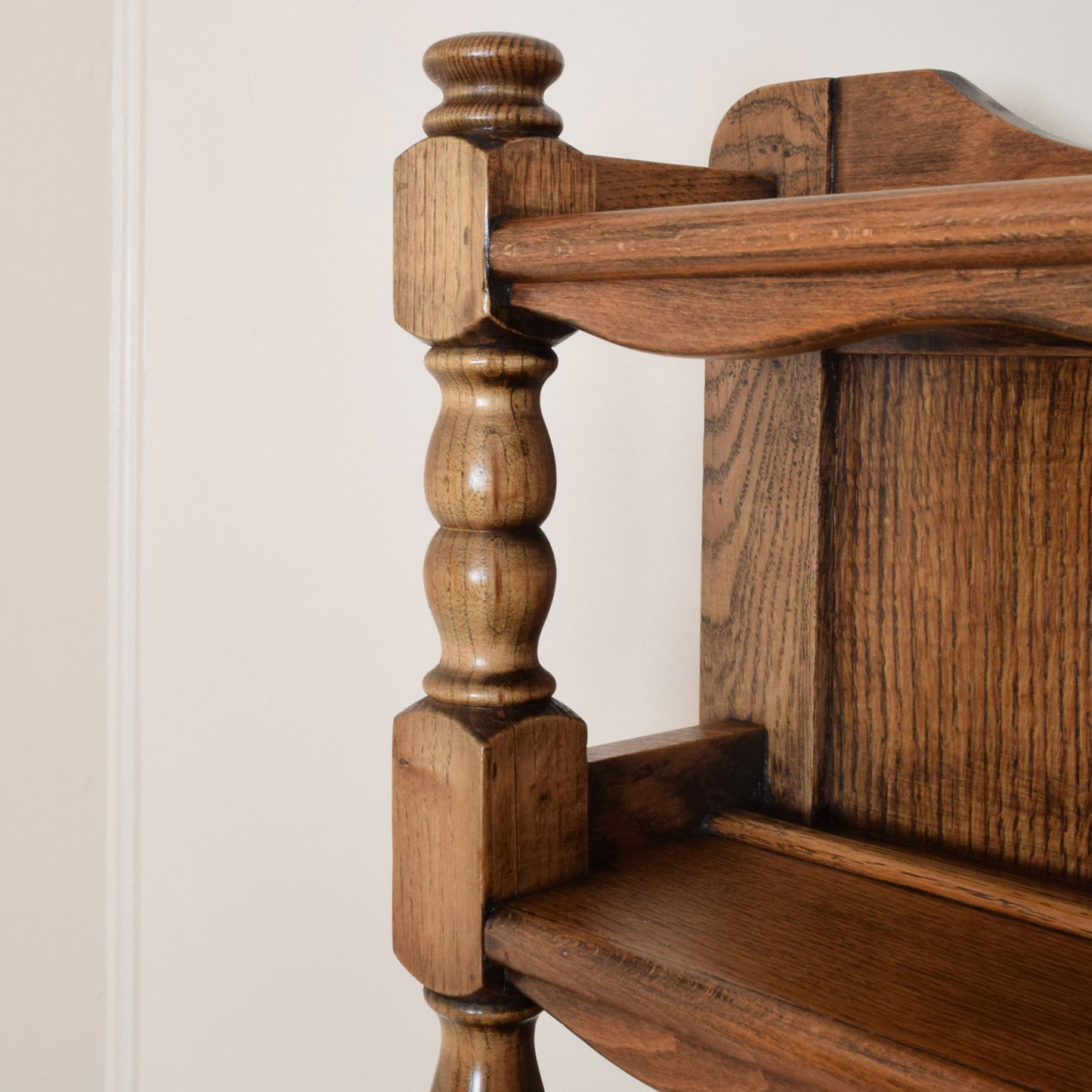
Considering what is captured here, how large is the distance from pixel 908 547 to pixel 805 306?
273mm

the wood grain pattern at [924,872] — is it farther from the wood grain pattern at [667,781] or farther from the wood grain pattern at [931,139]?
the wood grain pattern at [931,139]

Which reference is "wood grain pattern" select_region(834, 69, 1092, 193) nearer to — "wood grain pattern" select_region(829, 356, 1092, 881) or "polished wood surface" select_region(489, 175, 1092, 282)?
"wood grain pattern" select_region(829, 356, 1092, 881)

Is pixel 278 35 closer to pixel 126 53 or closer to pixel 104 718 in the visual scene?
pixel 126 53

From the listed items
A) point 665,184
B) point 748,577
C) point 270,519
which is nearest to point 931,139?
point 665,184

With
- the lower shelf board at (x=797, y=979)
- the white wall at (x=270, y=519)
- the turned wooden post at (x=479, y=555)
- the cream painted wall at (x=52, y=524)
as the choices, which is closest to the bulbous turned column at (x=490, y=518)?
the turned wooden post at (x=479, y=555)

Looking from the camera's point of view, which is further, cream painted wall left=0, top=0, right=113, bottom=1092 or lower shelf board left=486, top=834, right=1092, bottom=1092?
cream painted wall left=0, top=0, right=113, bottom=1092

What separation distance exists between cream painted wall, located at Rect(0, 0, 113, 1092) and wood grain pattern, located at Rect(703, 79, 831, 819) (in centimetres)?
83

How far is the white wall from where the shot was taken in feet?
3.22

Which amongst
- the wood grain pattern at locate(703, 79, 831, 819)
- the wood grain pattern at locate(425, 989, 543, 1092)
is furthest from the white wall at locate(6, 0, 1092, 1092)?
the wood grain pattern at locate(425, 989, 543, 1092)

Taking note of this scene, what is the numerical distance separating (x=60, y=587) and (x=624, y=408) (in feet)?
2.36

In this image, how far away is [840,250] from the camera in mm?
458

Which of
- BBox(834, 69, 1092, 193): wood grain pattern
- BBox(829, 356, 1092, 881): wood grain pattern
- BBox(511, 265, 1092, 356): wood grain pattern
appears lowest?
BBox(829, 356, 1092, 881): wood grain pattern

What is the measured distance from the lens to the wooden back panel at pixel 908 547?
2.21 ft

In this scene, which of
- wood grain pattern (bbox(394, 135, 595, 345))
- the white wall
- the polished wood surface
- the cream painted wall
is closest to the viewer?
the polished wood surface
